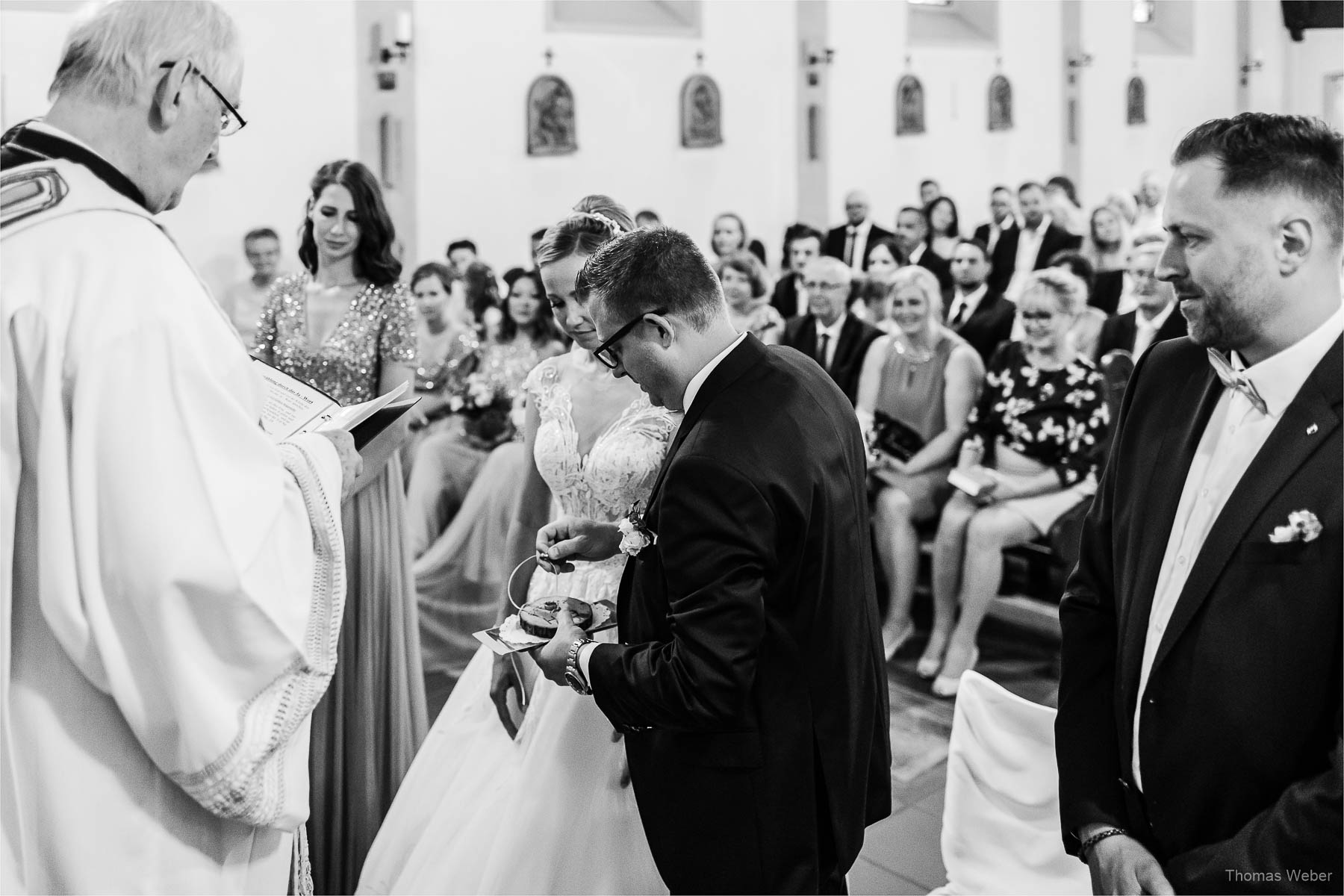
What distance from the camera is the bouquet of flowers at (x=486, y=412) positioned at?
6.18m

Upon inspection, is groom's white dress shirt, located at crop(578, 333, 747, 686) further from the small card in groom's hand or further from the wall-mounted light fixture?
the wall-mounted light fixture

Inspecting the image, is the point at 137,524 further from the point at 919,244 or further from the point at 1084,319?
the point at 919,244

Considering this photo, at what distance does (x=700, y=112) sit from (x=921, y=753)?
32.5 feet

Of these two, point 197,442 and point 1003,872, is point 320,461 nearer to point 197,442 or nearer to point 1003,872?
point 197,442

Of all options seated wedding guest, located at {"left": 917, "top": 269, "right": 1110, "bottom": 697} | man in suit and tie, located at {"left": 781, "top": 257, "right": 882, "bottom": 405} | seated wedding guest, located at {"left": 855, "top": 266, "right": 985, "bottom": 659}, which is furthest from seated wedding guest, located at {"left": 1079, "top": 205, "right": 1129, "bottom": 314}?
seated wedding guest, located at {"left": 917, "top": 269, "right": 1110, "bottom": 697}

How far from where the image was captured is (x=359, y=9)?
10.7 m

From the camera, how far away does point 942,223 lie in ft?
39.6

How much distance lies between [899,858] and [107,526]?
98.9 inches

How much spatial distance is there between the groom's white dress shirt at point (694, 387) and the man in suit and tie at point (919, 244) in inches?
333

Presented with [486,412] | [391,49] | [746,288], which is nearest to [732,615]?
[486,412]

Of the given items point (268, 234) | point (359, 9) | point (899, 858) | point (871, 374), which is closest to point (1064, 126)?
point (359, 9)

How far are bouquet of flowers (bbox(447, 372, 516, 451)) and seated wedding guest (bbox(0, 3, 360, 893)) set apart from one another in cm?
428

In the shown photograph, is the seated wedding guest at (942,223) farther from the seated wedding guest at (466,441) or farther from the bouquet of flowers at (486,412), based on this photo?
the bouquet of flowers at (486,412)

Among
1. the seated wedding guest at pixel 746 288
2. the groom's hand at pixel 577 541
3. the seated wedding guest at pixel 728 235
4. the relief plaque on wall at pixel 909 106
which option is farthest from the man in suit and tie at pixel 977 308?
the relief plaque on wall at pixel 909 106
